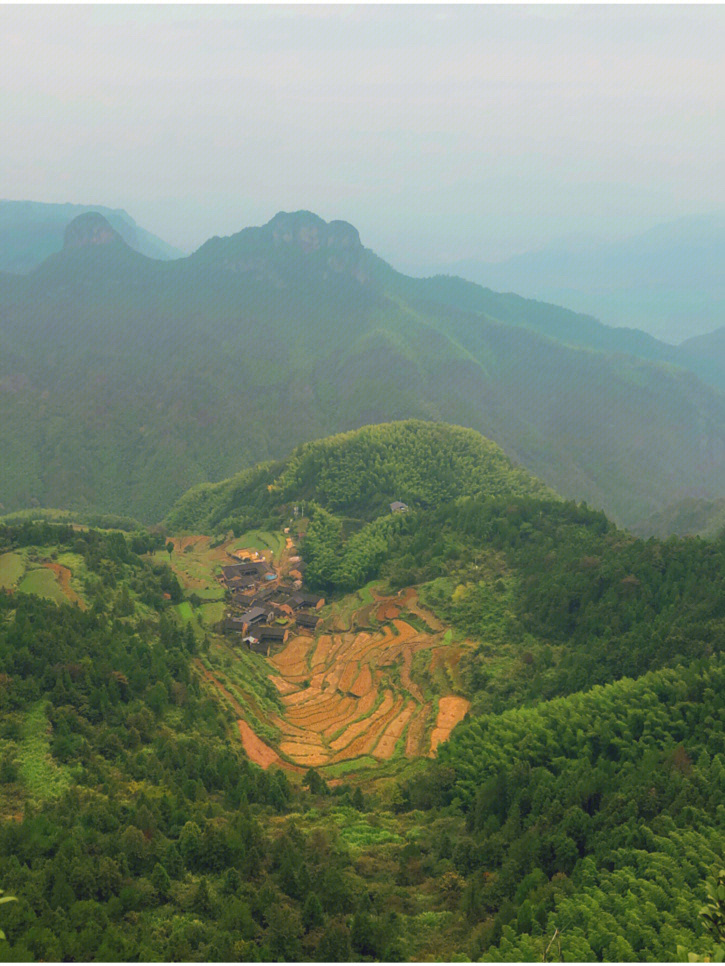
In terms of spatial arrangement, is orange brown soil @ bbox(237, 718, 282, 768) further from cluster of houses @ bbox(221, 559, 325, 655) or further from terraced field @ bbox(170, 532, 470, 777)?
cluster of houses @ bbox(221, 559, 325, 655)

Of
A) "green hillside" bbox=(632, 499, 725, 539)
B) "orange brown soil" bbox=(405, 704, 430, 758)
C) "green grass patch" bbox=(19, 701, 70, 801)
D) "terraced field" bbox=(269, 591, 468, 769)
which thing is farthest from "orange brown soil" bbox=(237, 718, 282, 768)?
"green hillside" bbox=(632, 499, 725, 539)

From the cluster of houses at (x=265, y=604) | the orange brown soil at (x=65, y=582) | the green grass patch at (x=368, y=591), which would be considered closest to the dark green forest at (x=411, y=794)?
the orange brown soil at (x=65, y=582)

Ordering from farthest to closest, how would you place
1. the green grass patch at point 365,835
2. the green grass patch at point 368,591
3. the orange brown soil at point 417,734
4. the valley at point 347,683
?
the green grass patch at point 368,591 → the valley at point 347,683 → the orange brown soil at point 417,734 → the green grass patch at point 365,835

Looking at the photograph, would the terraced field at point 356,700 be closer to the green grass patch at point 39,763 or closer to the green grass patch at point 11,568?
the green grass patch at point 39,763

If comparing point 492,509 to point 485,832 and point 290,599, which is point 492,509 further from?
point 485,832

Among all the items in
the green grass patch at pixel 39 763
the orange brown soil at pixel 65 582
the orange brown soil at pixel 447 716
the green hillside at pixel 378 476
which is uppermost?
the green hillside at pixel 378 476

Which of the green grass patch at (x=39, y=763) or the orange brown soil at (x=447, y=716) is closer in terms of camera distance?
the green grass patch at (x=39, y=763)

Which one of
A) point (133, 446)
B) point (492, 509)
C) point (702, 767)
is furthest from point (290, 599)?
point (133, 446)
